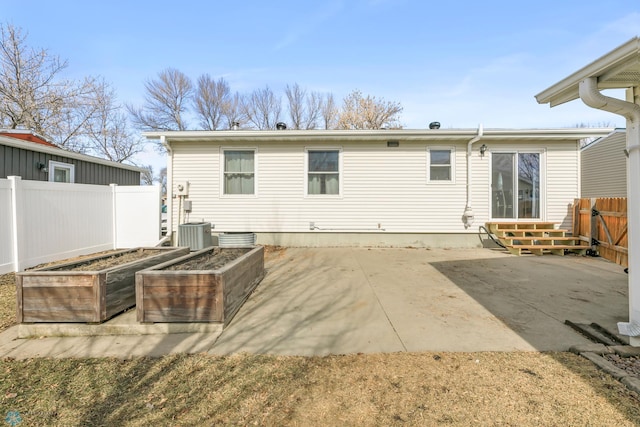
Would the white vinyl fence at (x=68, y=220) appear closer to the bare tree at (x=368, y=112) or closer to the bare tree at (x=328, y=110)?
the bare tree at (x=368, y=112)

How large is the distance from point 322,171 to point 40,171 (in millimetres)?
7557

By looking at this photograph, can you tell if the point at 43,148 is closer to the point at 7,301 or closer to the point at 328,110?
the point at 7,301

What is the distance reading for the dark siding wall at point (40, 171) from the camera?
7.04 metres

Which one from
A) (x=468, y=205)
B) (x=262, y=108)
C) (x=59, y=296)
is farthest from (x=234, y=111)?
(x=59, y=296)

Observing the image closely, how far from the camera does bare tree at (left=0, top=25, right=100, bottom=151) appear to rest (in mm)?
14648

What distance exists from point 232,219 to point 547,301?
6986mm

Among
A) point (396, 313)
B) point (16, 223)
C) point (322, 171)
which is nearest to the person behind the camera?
point (396, 313)

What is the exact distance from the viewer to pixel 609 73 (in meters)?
2.63

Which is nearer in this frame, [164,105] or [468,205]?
[468,205]

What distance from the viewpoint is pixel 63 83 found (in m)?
15.7

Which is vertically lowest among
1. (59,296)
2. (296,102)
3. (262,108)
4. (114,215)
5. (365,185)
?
(59,296)

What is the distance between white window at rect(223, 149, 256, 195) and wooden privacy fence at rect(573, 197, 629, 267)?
8.45 m

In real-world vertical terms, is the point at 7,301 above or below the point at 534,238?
below

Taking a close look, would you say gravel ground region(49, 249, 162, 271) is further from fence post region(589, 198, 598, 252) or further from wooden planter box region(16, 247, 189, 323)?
fence post region(589, 198, 598, 252)
